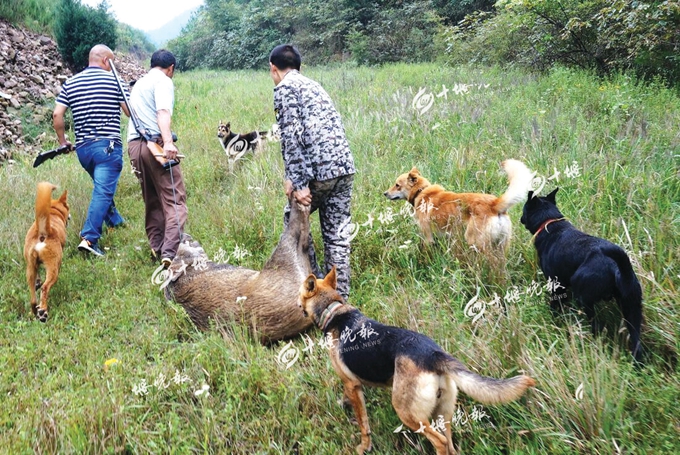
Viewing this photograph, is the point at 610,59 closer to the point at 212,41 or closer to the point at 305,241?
the point at 305,241

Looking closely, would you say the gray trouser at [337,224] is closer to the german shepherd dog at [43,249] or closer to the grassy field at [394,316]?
the grassy field at [394,316]

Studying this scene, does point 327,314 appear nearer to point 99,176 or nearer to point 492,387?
point 492,387

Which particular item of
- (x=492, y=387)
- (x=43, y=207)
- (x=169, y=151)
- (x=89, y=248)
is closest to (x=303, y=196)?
(x=169, y=151)

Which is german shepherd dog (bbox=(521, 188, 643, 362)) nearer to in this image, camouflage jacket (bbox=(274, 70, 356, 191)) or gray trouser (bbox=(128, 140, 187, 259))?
camouflage jacket (bbox=(274, 70, 356, 191))

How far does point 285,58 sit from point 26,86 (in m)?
13.4

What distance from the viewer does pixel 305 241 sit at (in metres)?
4.20

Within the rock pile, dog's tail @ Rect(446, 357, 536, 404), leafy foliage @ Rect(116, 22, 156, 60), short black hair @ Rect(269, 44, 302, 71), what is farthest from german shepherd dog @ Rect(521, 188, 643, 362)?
leafy foliage @ Rect(116, 22, 156, 60)

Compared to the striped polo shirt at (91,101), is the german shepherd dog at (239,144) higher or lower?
lower

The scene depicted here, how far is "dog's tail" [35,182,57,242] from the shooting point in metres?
4.42

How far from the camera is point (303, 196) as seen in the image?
3.93 m

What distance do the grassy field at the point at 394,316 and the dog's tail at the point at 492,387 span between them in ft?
1.28

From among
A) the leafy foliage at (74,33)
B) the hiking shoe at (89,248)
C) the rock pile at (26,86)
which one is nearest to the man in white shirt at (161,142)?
the hiking shoe at (89,248)

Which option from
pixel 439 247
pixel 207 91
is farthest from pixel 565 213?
pixel 207 91

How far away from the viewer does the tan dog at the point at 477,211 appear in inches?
156
